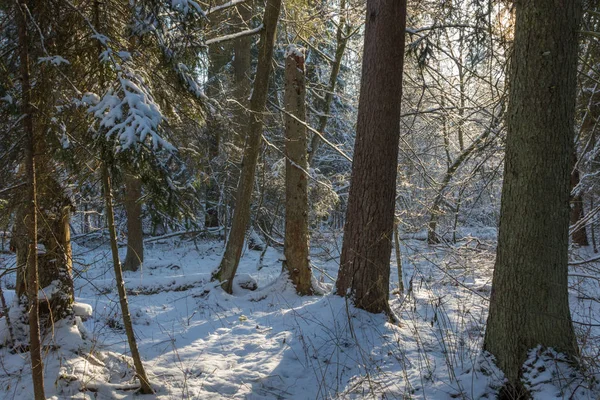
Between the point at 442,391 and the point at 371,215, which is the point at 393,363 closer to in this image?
the point at 442,391

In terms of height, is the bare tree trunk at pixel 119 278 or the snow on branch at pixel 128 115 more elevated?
the snow on branch at pixel 128 115

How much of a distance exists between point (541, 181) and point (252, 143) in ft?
15.9

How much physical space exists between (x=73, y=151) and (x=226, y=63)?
13.7m

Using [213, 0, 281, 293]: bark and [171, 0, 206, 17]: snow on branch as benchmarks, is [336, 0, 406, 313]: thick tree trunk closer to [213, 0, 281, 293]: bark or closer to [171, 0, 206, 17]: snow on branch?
[213, 0, 281, 293]: bark

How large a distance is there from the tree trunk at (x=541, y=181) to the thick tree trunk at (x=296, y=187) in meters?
4.71

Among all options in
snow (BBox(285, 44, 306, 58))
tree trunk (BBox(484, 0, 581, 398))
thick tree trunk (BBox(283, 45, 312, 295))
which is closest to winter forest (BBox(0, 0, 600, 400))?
tree trunk (BBox(484, 0, 581, 398))

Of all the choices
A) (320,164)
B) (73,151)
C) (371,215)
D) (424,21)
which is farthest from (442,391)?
(320,164)

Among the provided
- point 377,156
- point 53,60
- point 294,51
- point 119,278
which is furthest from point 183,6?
point 294,51

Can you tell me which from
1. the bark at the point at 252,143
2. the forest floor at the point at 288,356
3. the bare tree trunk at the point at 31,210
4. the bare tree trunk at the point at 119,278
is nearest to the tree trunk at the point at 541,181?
the forest floor at the point at 288,356

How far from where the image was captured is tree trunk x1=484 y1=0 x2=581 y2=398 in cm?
341

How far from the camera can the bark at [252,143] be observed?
6992mm

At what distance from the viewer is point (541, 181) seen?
136 inches

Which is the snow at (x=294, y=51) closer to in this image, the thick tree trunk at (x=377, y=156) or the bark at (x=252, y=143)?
the bark at (x=252, y=143)

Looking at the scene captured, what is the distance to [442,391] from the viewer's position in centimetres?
365
